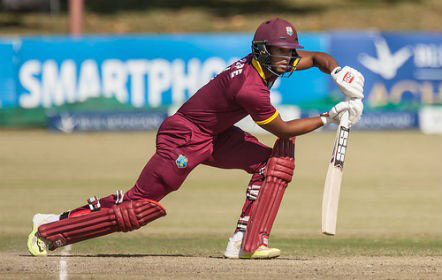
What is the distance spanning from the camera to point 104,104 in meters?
21.0

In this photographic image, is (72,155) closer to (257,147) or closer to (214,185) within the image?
(214,185)

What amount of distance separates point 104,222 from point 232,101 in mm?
1328

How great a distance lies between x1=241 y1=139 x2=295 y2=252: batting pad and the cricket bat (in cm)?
32

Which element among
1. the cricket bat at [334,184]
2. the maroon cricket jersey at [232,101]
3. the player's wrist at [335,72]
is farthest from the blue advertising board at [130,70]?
the maroon cricket jersey at [232,101]

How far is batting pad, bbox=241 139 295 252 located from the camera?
7074 mm

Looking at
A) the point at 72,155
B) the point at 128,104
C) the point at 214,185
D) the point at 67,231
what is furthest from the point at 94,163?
the point at 67,231

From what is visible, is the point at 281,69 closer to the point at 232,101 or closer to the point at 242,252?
the point at 232,101

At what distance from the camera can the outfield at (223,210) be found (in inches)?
267

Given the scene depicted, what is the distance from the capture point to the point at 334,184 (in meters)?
7.08

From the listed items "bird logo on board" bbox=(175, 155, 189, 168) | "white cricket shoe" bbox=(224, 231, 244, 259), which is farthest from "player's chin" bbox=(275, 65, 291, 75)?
"white cricket shoe" bbox=(224, 231, 244, 259)

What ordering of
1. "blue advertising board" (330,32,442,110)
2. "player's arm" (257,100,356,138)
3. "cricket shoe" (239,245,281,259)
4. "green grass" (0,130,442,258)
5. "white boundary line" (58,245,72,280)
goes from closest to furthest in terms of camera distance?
"white boundary line" (58,245,72,280) < "player's arm" (257,100,356,138) < "cricket shoe" (239,245,281,259) < "green grass" (0,130,442,258) < "blue advertising board" (330,32,442,110)

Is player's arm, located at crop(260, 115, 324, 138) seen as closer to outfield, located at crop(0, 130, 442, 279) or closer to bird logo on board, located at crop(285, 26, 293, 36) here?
bird logo on board, located at crop(285, 26, 293, 36)

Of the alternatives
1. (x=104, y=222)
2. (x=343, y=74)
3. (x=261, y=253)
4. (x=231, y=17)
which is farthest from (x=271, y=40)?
(x=231, y=17)

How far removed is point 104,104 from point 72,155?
4146 mm
